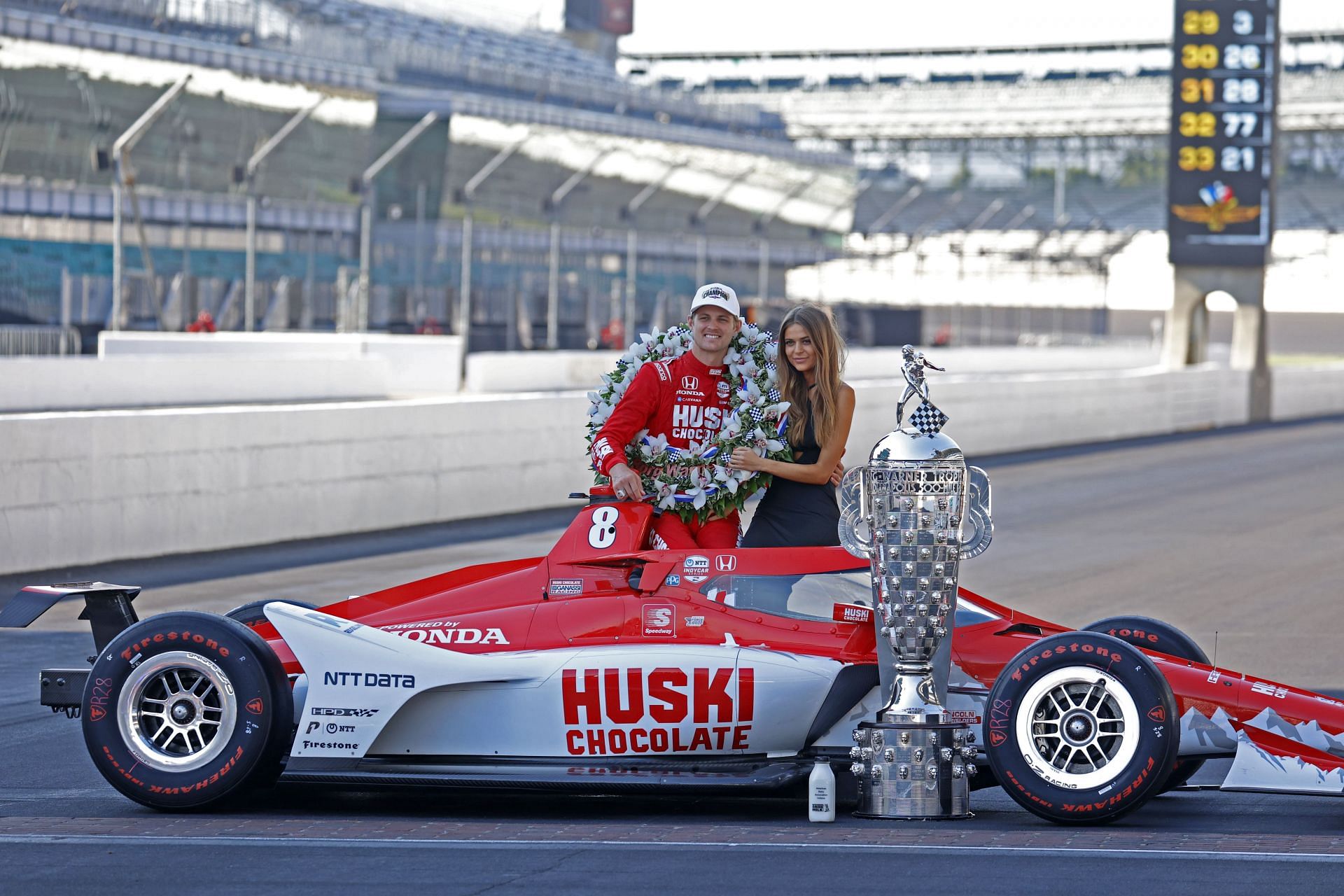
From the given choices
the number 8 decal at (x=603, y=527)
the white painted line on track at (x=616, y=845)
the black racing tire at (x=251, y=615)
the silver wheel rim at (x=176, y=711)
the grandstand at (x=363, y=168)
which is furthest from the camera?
the grandstand at (x=363, y=168)

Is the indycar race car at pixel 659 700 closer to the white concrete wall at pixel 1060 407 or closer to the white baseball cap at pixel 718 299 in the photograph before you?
the white baseball cap at pixel 718 299

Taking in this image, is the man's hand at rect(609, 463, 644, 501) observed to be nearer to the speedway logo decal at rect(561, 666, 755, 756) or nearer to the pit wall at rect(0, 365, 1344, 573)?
the speedway logo decal at rect(561, 666, 755, 756)

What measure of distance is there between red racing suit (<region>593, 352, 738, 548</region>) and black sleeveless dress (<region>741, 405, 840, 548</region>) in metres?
0.14

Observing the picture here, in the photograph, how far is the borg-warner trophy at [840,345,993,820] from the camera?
6461 millimetres

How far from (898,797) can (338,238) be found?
40.4 m

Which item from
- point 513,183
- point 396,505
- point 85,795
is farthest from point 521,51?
point 85,795

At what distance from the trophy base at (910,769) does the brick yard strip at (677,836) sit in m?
0.07

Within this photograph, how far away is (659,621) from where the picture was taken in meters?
6.89

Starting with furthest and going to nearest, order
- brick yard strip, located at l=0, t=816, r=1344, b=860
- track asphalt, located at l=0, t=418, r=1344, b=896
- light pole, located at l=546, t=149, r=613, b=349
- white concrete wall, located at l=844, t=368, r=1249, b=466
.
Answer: light pole, located at l=546, t=149, r=613, b=349
white concrete wall, located at l=844, t=368, r=1249, b=466
brick yard strip, located at l=0, t=816, r=1344, b=860
track asphalt, located at l=0, t=418, r=1344, b=896

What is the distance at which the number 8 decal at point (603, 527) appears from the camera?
724 centimetres

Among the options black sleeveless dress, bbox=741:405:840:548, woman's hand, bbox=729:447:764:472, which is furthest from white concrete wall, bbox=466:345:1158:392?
woman's hand, bbox=729:447:764:472

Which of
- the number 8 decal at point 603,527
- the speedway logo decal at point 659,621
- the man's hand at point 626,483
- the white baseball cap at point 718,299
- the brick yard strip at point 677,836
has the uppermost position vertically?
the white baseball cap at point 718,299

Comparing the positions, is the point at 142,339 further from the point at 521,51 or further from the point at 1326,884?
the point at 521,51

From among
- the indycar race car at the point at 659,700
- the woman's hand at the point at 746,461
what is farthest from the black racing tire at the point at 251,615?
the woman's hand at the point at 746,461
